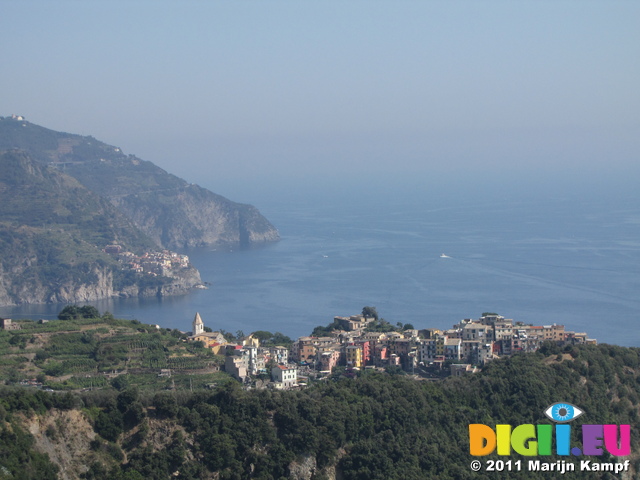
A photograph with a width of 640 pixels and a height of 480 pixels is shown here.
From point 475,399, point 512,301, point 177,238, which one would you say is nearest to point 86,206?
point 177,238

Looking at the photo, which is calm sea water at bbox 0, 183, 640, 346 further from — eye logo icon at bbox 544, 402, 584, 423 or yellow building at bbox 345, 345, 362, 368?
eye logo icon at bbox 544, 402, 584, 423

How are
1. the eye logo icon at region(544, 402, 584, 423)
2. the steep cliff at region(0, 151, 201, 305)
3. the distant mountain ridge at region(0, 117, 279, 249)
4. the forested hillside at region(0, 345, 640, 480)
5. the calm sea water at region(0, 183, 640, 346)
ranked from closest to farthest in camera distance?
the forested hillside at region(0, 345, 640, 480) < the eye logo icon at region(544, 402, 584, 423) < the calm sea water at region(0, 183, 640, 346) < the steep cliff at region(0, 151, 201, 305) < the distant mountain ridge at region(0, 117, 279, 249)

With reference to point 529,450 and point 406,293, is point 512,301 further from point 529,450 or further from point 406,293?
point 529,450

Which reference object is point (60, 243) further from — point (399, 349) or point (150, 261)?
point (399, 349)

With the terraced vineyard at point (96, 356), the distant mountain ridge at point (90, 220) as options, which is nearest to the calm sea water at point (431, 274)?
the distant mountain ridge at point (90, 220)

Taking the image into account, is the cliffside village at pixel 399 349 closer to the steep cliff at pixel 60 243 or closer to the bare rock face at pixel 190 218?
the steep cliff at pixel 60 243

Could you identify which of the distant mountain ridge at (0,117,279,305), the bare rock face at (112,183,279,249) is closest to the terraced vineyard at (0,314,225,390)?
the distant mountain ridge at (0,117,279,305)
